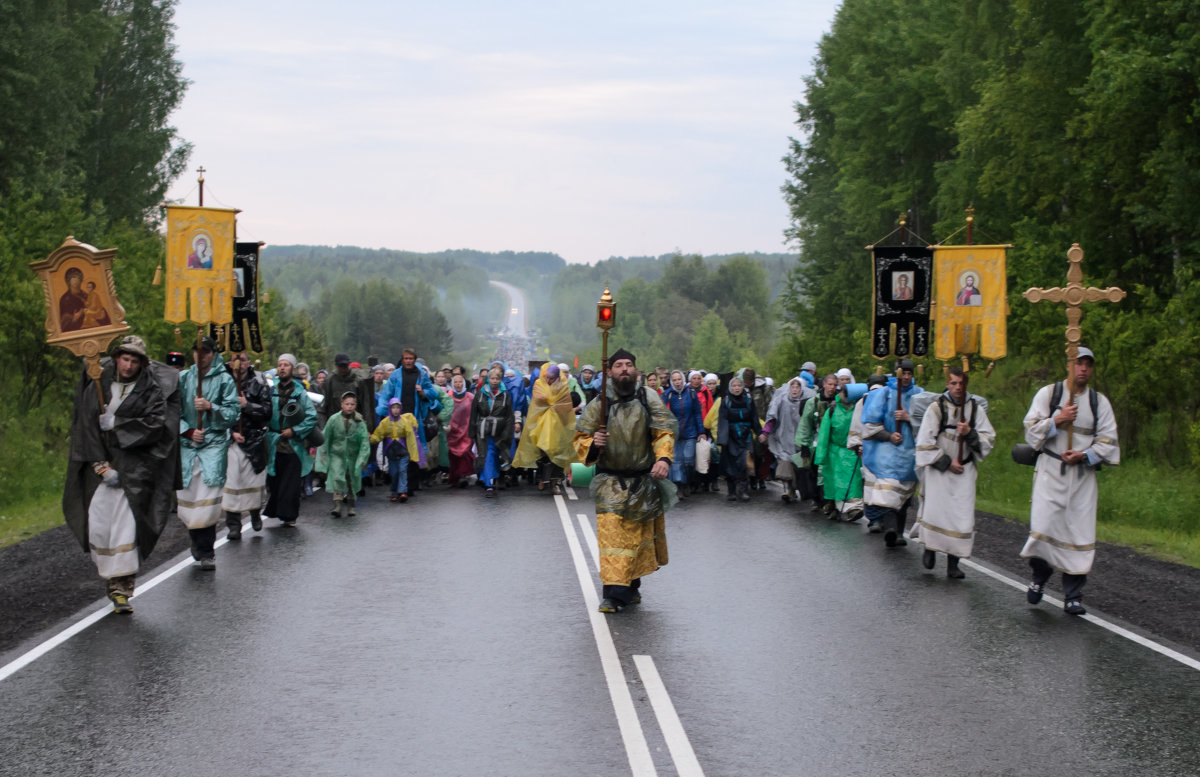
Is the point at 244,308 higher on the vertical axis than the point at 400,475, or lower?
higher

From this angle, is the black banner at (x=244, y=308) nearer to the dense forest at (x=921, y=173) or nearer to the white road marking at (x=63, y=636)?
the dense forest at (x=921, y=173)

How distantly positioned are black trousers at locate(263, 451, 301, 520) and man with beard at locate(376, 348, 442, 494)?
5567 mm

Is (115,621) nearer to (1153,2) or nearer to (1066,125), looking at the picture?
(1153,2)

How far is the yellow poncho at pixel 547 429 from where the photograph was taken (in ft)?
71.6

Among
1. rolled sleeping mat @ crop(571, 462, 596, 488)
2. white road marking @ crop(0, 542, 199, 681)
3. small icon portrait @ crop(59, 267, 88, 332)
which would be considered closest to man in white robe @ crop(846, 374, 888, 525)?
rolled sleeping mat @ crop(571, 462, 596, 488)

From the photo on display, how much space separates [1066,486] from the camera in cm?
1099

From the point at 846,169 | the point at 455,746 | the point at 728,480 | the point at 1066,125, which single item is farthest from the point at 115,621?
the point at 846,169

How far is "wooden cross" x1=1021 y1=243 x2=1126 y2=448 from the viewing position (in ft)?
36.6

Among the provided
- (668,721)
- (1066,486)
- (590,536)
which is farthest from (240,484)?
(668,721)

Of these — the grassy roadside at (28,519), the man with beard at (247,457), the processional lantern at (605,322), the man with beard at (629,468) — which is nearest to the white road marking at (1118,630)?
the man with beard at (629,468)

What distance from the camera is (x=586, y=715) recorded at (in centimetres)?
737

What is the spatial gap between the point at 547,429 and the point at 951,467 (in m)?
10.1

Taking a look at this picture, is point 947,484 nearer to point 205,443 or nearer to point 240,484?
point 205,443

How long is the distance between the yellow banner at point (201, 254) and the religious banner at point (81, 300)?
637 centimetres
